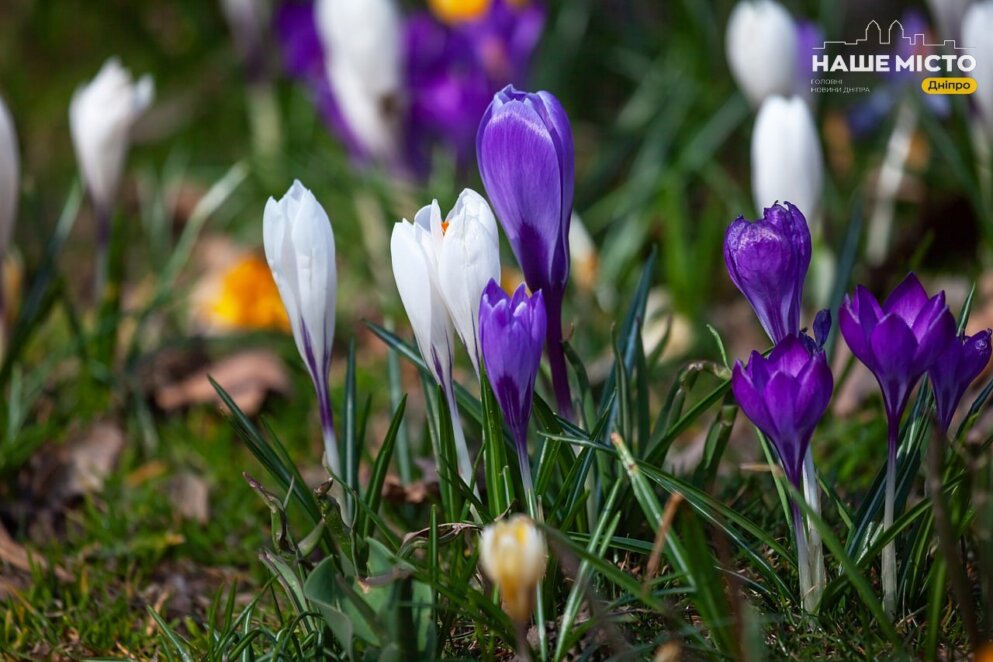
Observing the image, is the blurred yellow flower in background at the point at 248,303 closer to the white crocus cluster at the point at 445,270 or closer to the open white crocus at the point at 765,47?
the open white crocus at the point at 765,47

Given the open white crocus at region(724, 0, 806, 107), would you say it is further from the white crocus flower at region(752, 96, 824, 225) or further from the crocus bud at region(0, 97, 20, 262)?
the crocus bud at region(0, 97, 20, 262)

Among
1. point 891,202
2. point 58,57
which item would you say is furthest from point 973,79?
point 58,57

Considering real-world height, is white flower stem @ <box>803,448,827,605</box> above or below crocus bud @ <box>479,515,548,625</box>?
below

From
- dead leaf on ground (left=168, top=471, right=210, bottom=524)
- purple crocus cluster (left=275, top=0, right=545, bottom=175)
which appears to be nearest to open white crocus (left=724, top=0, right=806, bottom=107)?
purple crocus cluster (left=275, top=0, right=545, bottom=175)

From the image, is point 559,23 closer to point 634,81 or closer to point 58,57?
point 634,81

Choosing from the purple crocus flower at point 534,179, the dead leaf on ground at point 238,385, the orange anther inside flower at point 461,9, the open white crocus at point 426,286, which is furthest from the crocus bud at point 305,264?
the orange anther inside flower at point 461,9

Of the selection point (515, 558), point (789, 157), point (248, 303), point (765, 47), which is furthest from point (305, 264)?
point (248, 303)
